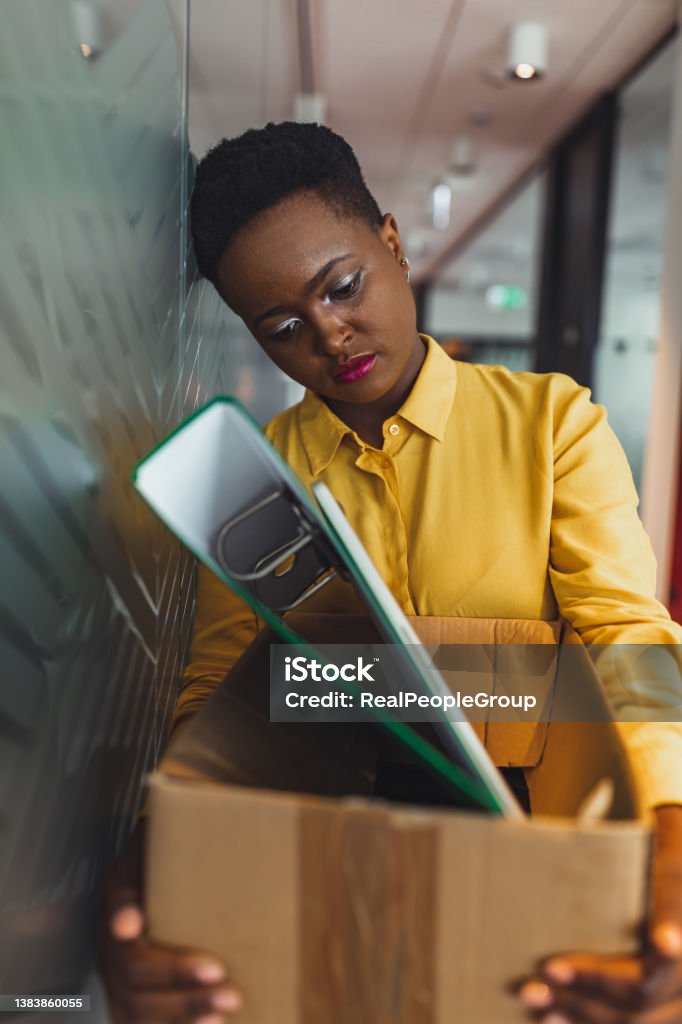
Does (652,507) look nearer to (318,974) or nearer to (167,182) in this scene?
(167,182)

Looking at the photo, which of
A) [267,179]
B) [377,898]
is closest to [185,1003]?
[377,898]

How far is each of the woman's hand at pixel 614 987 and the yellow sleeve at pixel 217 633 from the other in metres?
0.41

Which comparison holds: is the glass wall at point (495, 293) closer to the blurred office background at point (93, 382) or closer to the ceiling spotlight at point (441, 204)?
the ceiling spotlight at point (441, 204)

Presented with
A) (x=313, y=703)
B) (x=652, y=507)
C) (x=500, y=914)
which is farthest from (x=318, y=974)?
(x=652, y=507)

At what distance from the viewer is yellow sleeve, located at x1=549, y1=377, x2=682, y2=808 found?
0.56 meters

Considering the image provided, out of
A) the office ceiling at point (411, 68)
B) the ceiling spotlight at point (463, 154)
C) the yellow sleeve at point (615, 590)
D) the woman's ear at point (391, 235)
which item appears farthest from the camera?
the ceiling spotlight at point (463, 154)

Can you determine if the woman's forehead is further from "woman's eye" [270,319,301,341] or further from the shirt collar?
the shirt collar

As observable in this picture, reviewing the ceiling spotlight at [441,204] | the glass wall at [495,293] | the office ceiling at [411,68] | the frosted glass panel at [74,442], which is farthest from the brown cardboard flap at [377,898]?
the glass wall at [495,293]

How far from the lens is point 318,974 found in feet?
1.28

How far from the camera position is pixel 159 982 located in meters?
0.40

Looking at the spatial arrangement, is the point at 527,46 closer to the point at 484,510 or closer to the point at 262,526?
the point at 484,510

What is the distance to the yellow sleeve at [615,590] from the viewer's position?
56 cm

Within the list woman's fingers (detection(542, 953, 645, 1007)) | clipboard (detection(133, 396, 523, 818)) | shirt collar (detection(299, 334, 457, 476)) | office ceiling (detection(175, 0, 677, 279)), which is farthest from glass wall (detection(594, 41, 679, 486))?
woman's fingers (detection(542, 953, 645, 1007))

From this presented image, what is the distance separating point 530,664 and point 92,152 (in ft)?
1.77
